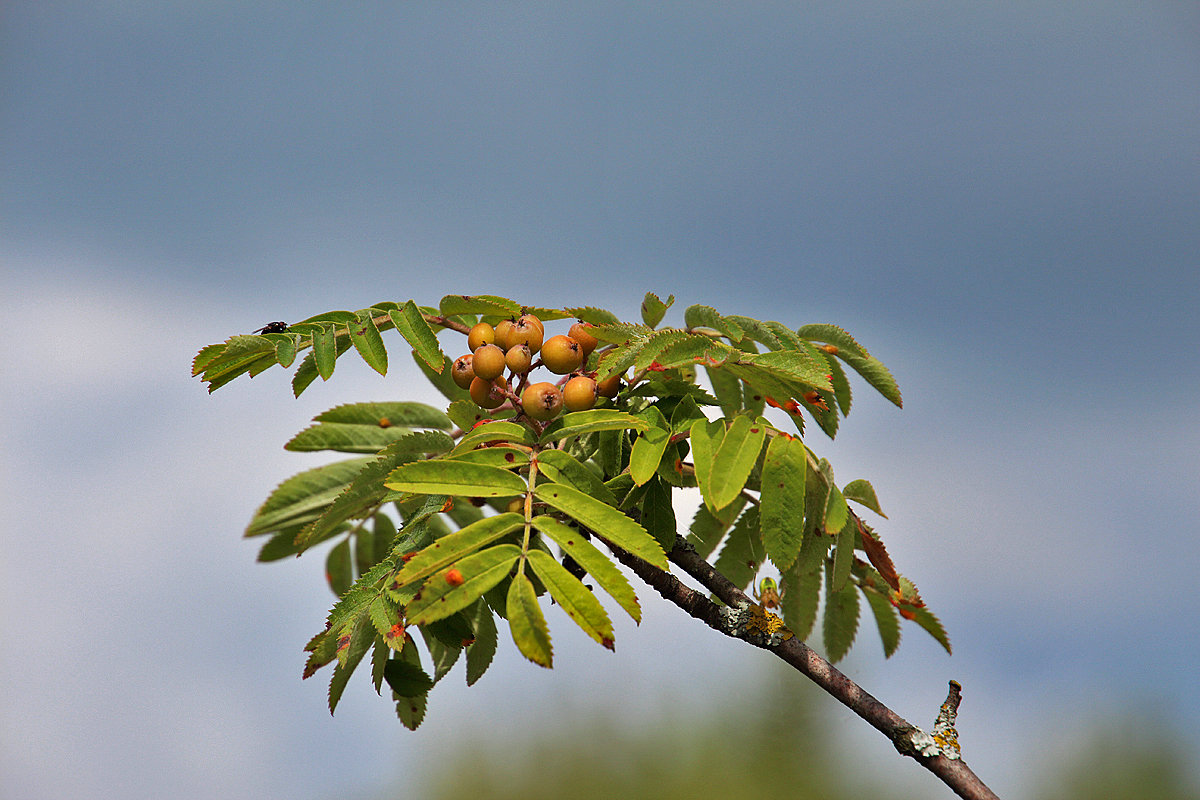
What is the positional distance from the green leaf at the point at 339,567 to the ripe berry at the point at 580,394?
1355mm

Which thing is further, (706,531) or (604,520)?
(706,531)

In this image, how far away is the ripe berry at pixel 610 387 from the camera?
2.05 metres

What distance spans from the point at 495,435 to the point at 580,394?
0.27 m

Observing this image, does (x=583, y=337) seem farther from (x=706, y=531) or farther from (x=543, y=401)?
(x=706, y=531)

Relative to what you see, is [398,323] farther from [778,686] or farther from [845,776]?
[845,776]

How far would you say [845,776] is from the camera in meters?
13.1

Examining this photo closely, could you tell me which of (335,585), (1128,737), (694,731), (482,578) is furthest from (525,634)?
(1128,737)

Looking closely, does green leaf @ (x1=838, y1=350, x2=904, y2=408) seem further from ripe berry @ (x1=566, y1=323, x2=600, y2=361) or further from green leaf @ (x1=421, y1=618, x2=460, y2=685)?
green leaf @ (x1=421, y1=618, x2=460, y2=685)

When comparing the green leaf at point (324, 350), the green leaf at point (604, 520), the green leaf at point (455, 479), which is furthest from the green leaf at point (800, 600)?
the green leaf at point (324, 350)

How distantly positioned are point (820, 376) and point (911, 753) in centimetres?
86

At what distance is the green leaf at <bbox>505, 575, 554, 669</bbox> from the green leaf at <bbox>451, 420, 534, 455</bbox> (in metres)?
0.41

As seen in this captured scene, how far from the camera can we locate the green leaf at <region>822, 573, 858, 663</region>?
7.75 feet

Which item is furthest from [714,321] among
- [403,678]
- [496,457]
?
[403,678]

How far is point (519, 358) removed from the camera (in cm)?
210
